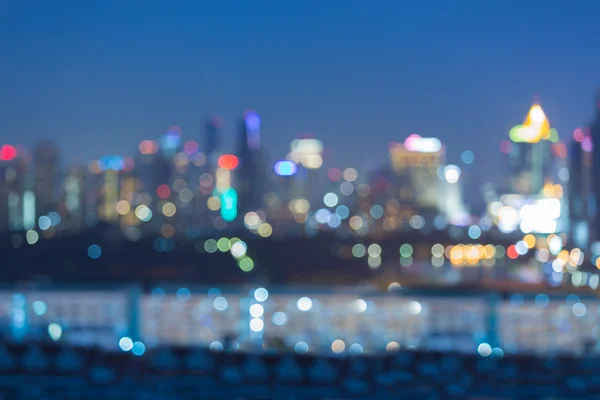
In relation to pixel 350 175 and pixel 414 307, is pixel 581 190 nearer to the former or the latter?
pixel 414 307

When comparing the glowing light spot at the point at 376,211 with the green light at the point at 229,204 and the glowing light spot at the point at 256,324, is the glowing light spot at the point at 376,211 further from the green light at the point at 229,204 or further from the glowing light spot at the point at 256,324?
the glowing light spot at the point at 256,324

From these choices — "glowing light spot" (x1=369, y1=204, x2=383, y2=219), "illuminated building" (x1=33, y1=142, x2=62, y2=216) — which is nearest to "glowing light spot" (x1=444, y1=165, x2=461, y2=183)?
"glowing light spot" (x1=369, y1=204, x2=383, y2=219)

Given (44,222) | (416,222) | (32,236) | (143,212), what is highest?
(143,212)

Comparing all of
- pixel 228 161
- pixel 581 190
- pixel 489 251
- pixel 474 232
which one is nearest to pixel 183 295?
pixel 581 190

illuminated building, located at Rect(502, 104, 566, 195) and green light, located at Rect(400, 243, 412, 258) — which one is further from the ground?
illuminated building, located at Rect(502, 104, 566, 195)

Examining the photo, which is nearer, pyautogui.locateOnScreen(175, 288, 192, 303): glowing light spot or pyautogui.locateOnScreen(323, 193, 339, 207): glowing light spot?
pyautogui.locateOnScreen(175, 288, 192, 303): glowing light spot

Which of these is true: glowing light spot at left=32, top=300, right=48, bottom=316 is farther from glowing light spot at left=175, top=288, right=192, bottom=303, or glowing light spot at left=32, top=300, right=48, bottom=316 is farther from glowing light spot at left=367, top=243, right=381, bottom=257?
glowing light spot at left=367, top=243, right=381, bottom=257
